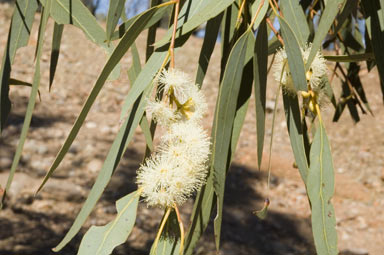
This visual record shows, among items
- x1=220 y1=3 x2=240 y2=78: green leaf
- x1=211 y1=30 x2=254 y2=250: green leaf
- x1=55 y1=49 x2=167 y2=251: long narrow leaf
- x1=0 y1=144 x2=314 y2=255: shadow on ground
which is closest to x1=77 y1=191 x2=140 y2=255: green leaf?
x1=55 y1=49 x2=167 y2=251: long narrow leaf

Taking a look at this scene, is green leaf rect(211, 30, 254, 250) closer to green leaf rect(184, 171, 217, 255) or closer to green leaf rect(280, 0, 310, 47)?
green leaf rect(184, 171, 217, 255)

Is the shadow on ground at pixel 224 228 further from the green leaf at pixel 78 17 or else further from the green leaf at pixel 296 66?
the green leaf at pixel 296 66

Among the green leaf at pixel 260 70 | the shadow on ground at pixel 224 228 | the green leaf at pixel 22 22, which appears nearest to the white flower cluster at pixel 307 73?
the green leaf at pixel 260 70

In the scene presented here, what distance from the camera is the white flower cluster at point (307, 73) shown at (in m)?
0.85

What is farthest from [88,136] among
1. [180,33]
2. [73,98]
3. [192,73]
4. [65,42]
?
[180,33]

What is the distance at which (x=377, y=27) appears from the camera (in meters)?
0.92

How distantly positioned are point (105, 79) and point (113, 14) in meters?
0.16

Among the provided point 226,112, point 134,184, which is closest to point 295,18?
Answer: point 226,112

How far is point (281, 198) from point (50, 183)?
122 cm

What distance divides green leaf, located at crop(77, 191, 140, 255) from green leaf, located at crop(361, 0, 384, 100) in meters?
0.49

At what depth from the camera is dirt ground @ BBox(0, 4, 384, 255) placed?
86.0 inches

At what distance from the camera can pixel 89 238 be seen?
2.37 ft

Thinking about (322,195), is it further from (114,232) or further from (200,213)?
(114,232)

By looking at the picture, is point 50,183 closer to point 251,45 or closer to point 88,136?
Result: point 88,136
